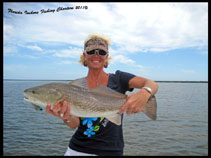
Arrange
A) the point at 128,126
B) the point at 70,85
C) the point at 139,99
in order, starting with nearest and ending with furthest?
the point at 139,99 < the point at 70,85 < the point at 128,126

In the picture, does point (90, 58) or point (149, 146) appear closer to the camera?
point (90, 58)

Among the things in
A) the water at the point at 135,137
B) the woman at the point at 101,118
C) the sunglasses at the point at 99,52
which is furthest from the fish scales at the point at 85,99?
the water at the point at 135,137

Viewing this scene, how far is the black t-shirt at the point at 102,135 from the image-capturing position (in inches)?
119

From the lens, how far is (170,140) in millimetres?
13062

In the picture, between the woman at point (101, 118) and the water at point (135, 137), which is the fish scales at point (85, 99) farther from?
the water at point (135, 137)

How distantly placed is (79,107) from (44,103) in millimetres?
587

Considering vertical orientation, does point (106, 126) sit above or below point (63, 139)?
above

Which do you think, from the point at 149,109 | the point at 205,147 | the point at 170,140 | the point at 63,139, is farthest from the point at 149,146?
the point at 149,109

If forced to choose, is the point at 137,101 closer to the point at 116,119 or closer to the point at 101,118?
the point at 116,119

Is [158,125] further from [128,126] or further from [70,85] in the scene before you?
[70,85]

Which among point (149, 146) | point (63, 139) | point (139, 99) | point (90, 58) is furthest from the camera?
point (63, 139)

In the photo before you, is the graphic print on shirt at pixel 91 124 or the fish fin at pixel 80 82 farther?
the fish fin at pixel 80 82

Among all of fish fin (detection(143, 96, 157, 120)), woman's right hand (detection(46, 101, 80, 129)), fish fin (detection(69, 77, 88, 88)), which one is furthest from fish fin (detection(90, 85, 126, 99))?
woman's right hand (detection(46, 101, 80, 129))

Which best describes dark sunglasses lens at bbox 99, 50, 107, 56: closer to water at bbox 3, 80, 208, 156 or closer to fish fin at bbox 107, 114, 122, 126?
fish fin at bbox 107, 114, 122, 126
